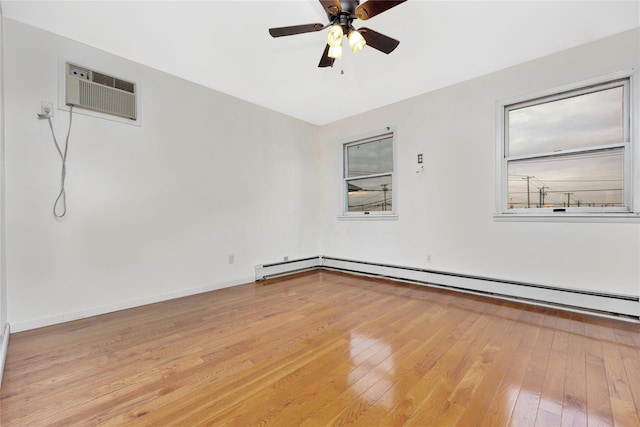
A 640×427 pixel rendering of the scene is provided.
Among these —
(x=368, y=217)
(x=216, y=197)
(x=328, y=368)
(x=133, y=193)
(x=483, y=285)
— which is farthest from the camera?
(x=368, y=217)

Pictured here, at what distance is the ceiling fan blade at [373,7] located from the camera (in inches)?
73.9

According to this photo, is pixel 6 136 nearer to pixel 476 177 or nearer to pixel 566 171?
pixel 476 177

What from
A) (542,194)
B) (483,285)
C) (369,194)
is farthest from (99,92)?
(542,194)

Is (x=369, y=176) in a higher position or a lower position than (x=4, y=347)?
higher

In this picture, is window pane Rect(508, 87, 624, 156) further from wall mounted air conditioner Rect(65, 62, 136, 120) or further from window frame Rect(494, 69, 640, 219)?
wall mounted air conditioner Rect(65, 62, 136, 120)

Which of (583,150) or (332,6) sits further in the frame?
(583,150)

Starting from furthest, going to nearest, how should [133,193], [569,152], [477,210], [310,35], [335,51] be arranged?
1. [477,210]
2. [133,193]
3. [569,152]
4. [310,35]
5. [335,51]

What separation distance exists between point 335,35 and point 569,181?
2.92 m

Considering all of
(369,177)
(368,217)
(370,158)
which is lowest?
(368,217)

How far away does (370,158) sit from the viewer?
4742mm

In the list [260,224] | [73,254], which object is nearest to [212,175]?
[260,224]

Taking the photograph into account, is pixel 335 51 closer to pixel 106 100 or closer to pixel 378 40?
pixel 378 40

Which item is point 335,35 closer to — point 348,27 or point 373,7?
point 348,27

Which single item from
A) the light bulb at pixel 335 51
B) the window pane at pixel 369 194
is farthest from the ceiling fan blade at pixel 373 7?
the window pane at pixel 369 194
